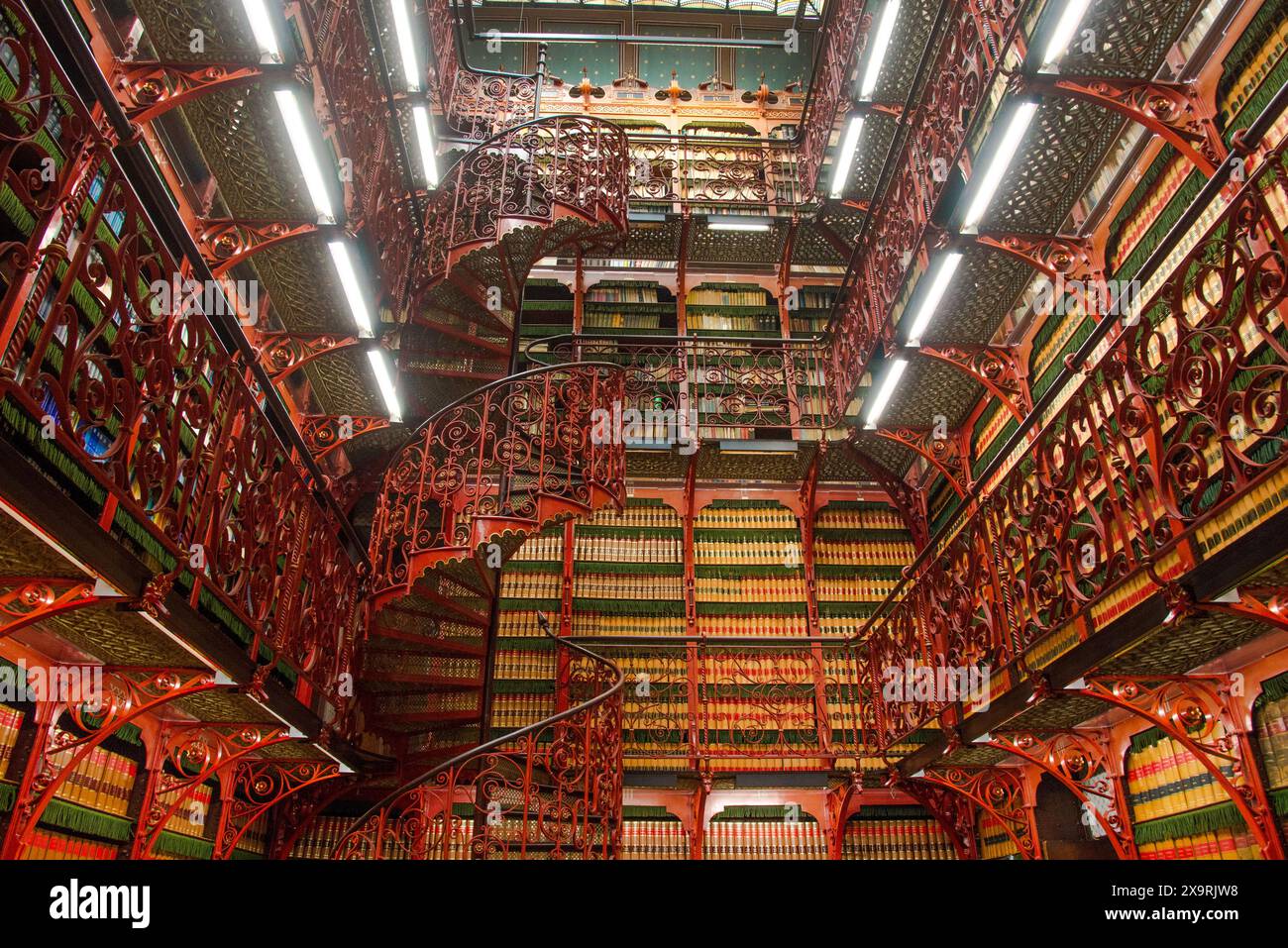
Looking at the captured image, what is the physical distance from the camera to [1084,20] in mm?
3826

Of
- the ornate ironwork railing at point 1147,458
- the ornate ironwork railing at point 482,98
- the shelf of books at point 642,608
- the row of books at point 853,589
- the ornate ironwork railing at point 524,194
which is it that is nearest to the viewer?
the ornate ironwork railing at point 1147,458

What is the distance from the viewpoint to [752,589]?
7.41m

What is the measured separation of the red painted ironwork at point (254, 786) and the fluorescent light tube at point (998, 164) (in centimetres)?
504

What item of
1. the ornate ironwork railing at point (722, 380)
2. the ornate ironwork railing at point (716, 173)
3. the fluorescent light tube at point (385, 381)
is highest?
the ornate ironwork railing at point (716, 173)

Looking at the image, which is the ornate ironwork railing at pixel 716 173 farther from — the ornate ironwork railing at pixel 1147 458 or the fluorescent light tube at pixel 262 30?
the fluorescent light tube at pixel 262 30

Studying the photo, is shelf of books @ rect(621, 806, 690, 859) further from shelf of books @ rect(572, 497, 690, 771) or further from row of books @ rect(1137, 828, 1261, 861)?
row of books @ rect(1137, 828, 1261, 861)

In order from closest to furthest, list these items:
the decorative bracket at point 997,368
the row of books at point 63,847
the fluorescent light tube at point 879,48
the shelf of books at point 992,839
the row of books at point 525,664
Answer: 1. the row of books at point 63,847
2. the decorative bracket at point 997,368
3. the shelf of books at point 992,839
4. the fluorescent light tube at point 879,48
5. the row of books at point 525,664

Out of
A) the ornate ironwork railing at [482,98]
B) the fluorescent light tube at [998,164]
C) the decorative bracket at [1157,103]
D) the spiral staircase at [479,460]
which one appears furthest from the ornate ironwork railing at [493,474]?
the ornate ironwork railing at [482,98]

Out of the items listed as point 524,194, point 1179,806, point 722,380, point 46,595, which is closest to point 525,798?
point 46,595

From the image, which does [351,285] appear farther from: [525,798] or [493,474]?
[525,798]

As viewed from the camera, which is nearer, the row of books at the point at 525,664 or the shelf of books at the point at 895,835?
the shelf of books at the point at 895,835

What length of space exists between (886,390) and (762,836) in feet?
12.0

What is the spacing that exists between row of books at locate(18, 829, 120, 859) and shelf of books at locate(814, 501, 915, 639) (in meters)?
5.33

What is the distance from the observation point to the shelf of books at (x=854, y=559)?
7.21 meters
